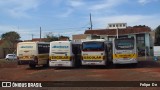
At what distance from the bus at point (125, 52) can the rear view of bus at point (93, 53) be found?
4.64 feet

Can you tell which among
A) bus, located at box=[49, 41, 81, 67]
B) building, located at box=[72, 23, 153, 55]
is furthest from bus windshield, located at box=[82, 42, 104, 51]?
building, located at box=[72, 23, 153, 55]

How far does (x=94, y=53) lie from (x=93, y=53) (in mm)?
96

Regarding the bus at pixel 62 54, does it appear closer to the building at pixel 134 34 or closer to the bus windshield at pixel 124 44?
the bus windshield at pixel 124 44

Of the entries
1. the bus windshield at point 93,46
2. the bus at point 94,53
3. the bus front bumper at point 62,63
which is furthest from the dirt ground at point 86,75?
the bus windshield at point 93,46

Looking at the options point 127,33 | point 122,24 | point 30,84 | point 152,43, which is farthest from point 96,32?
point 30,84

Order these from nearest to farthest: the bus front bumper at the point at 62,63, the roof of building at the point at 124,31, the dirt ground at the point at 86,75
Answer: the dirt ground at the point at 86,75 < the bus front bumper at the point at 62,63 < the roof of building at the point at 124,31

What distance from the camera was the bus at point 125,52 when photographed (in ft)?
113

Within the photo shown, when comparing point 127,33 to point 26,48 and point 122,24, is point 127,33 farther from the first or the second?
point 26,48

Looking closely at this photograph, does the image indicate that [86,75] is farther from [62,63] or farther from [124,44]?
[124,44]

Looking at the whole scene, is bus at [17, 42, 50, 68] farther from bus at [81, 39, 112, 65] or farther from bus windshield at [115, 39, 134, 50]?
bus windshield at [115, 39, 134, 50]

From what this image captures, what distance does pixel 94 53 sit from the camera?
3403cm

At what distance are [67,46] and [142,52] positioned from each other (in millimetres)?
45714

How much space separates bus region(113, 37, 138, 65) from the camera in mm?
34375

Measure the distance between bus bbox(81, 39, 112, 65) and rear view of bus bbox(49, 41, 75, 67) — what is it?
125 centimetres
